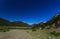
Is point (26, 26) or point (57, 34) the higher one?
point (26, 26)

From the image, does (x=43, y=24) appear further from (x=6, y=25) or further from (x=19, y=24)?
(x=6, y=25)

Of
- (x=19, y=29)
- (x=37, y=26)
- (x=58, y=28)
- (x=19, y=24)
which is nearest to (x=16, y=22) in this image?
(x=19, y=24)

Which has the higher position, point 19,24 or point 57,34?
point 19,24

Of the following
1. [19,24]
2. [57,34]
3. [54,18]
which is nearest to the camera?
[57,34]

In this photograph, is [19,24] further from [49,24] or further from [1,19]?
[49,24]

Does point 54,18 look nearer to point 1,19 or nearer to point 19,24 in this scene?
point 19,24

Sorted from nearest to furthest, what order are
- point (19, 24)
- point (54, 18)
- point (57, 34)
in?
point (57, 34)
point (54, 18)
point (19, 24)

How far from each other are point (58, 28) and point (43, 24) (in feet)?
1.73

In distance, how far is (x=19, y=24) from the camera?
182 inches

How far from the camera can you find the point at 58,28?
4.33 meters

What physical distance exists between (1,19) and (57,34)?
186cm

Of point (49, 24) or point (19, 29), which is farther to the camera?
point (19, 29)

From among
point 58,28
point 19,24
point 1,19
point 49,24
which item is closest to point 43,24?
point 49,24

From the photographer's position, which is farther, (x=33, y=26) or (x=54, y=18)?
(x=33, y=26)
